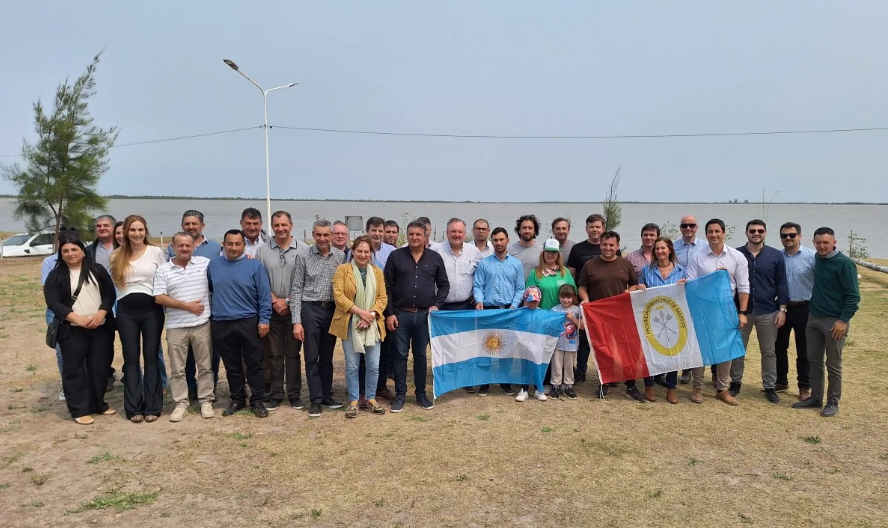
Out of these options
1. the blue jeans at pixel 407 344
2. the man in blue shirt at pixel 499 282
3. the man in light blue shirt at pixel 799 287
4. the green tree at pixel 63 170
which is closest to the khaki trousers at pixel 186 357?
the blue jeans at pixel 407 344

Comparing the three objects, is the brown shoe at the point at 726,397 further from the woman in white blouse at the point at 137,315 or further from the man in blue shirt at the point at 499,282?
the woman in white blouse at the point at 137,315

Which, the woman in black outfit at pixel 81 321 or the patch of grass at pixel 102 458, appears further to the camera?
the woman in black outfit at pixel 81 321

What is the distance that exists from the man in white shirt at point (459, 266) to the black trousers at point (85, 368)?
3454 millimetres

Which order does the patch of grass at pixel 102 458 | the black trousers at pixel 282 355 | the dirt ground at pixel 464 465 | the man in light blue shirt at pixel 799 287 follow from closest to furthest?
the dirt ground at pixel 464 465 < the patch of grass at pixel 102 458 < the black trousers at pixel 282 355 < the man in light blue shirt at pixel 799 287

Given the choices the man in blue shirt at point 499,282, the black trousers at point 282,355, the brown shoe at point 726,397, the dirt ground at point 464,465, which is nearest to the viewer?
the dirt ground at point 464,465

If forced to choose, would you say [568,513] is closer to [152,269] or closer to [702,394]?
[702,394]

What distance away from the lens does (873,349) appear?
844 cm

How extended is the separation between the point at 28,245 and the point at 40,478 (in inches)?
988

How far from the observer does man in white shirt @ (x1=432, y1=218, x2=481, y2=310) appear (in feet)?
21.2

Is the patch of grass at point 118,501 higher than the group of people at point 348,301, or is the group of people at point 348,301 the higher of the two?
the group of people at point 348,301

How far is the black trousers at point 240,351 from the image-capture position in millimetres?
5621

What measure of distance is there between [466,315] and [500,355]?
1.98ft

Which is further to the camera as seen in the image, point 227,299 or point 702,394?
point 702,394

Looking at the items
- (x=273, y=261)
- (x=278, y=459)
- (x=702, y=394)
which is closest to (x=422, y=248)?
(x=273, y=261)
